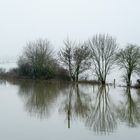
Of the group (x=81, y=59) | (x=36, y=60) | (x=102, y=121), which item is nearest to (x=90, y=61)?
(x=81, y=59)

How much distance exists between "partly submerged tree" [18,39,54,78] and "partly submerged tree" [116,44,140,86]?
15366 mm

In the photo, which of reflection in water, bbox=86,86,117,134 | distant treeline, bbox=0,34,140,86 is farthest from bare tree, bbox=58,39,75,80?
reflection in water, bbox=86,86,117,134

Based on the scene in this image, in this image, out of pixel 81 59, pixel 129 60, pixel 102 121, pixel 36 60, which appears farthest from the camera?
pixel 36 60

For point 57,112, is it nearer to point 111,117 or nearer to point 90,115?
point 90,115

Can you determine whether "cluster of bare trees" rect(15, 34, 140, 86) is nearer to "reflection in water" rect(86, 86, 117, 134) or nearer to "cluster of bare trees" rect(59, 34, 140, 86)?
"cluster of bare trees" rect(59, 34, 140, 86)

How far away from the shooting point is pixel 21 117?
44.4 feet

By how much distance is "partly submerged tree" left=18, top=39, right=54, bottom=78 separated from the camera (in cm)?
5538

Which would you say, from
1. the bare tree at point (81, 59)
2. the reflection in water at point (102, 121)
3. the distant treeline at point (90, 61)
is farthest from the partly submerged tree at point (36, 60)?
the reflection in water at point (102, 121)

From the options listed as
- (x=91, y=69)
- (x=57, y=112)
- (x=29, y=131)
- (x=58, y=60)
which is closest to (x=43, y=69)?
(x=58, y=60)

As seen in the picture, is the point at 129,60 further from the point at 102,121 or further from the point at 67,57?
the point at 102,121

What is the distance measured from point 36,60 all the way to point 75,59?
502 inches

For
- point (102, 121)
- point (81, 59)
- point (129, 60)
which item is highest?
point (81, 59)

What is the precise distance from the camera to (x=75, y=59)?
1891 inches

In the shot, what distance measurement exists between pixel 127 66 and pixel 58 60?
45.6ft
